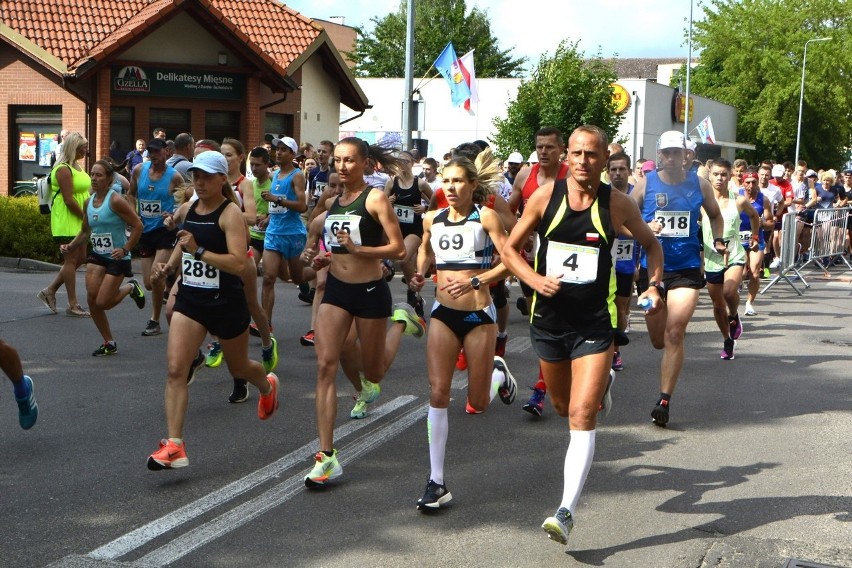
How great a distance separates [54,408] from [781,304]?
38.0ft

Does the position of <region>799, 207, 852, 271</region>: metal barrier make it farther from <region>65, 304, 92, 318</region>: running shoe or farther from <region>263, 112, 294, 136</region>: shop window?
<region>263, 112, 294, 136</region>: shop window

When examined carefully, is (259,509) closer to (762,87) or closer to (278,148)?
(278,148)

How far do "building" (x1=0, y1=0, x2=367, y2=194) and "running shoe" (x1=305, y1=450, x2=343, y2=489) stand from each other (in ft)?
71.3

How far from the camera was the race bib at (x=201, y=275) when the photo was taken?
656cm

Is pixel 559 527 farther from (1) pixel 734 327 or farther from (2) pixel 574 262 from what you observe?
(1) pixel 734 327

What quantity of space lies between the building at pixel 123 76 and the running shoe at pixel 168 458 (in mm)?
21441

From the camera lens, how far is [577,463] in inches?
207

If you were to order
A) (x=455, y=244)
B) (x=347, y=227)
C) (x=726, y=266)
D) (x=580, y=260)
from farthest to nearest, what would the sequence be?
(x=726, y=266)
(x=347, y=227)
(x=455, y=244)
(x=580, y=260)

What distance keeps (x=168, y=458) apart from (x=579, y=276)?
2.39 meters

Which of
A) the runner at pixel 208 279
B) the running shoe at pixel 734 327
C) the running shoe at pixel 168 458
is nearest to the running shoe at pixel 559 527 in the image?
the running shoe at pixel 168 458

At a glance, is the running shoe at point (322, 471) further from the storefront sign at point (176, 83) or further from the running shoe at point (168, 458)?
the storefront sign at point (176, 83)

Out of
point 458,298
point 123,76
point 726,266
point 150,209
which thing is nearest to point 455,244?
point 458,298

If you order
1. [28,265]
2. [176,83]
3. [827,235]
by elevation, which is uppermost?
[176,83]

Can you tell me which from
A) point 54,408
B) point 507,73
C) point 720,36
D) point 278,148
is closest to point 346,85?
point 278,148
